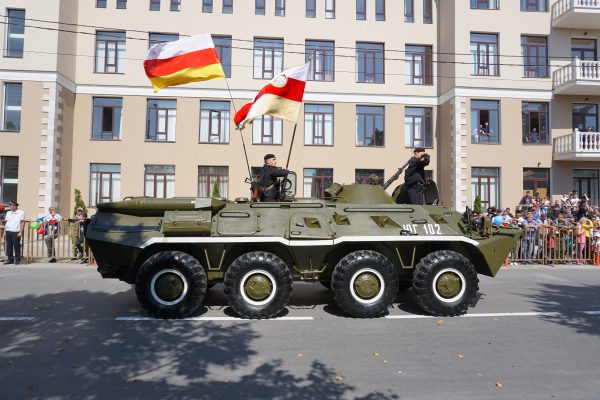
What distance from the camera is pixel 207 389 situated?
12.7ft

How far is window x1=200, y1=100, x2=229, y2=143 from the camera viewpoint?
2144cm

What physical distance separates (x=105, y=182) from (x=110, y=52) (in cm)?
647

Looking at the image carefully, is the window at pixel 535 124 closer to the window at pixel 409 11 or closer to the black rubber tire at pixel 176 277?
the window at pixel 409 11

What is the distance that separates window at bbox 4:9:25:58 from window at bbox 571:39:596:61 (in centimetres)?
2664

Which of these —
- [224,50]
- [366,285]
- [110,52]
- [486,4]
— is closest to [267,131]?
[224,50]

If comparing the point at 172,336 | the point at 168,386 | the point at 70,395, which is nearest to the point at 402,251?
the point at 172,336

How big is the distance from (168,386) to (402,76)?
21.1 m

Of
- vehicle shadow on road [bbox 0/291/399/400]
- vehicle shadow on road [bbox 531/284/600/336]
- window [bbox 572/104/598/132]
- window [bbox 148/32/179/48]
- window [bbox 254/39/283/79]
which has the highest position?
window [bbox 148/32/179/48]

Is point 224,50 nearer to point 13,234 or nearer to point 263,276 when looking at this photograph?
point 13,234

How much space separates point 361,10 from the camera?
22.4 metres

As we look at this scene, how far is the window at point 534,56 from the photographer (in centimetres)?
2172

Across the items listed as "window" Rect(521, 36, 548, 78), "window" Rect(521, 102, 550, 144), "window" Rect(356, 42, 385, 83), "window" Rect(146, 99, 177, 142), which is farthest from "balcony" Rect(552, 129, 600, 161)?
"window" Rect(146, 99, 177, 142)

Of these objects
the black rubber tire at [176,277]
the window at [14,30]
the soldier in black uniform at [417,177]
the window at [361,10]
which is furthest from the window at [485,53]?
the window at [14,30]

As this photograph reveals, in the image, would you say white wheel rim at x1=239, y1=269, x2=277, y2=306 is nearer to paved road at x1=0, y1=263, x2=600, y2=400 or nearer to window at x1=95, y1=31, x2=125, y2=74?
paved road at x1=0, y1=263, x2=600, y2=400
